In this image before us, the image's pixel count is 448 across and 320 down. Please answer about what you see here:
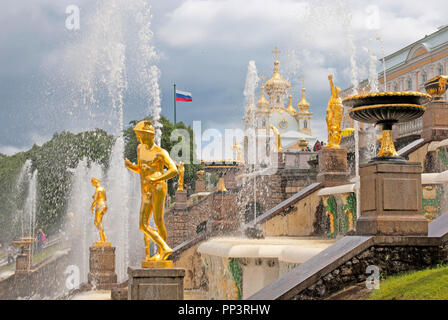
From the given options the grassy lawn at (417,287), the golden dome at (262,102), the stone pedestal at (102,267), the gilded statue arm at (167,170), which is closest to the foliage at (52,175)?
the stone pedestal at (102,267)

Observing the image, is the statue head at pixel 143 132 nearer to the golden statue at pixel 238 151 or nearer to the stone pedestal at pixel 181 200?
the stone pedestal at pixel 181 200

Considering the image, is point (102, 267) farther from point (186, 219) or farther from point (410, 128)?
point (186, 219)

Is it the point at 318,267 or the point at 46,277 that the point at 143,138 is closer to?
the point at 318,267

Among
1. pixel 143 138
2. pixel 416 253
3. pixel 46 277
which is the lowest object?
pixel 46 277

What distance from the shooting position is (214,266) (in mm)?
14859

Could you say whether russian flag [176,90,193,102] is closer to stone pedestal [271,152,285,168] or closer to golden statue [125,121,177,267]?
stone pedestal [271,152,285,168]

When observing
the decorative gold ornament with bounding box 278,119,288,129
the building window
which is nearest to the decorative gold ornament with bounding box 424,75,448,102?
the building window

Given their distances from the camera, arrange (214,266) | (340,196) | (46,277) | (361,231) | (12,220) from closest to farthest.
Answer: (361,231), (214,266), (340,196), (46,277), (12,220)

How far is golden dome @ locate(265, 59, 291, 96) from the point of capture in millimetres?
84562

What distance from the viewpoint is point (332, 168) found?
1830 cm

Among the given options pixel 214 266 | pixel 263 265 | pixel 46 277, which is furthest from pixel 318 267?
pixel 46 277

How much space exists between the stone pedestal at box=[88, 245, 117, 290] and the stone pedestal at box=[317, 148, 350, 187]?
20.5 feet

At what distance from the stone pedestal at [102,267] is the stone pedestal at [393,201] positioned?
33.7 feet
